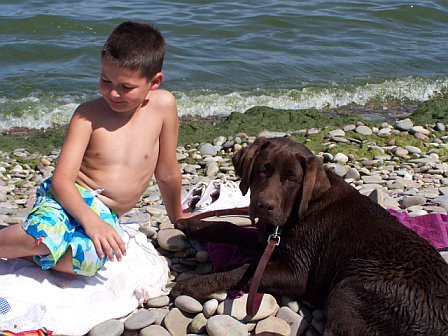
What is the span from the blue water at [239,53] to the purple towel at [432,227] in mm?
6560

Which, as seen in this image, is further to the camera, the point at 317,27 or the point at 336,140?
the point at 317,27

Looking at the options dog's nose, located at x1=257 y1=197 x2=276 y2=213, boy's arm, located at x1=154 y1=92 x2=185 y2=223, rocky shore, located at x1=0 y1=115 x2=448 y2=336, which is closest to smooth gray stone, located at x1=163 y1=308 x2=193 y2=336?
rocky shore, located at x1=0 y1=115 x2=448 y2=336

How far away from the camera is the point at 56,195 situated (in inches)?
187

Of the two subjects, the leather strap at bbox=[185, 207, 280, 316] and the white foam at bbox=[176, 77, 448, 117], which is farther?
the white foam at bbox=[176, 77, 448, 117]

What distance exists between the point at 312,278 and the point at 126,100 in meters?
1.71

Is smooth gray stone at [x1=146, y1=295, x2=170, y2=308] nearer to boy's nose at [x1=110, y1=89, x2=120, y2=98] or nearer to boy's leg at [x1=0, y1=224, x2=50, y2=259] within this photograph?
boy's leg at [x1=0, y1=224, x2=50, y2=259]

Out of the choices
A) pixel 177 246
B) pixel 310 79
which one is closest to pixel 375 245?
pixel 177 246

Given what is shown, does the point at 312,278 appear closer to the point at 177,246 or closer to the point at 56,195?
the point at 177,246

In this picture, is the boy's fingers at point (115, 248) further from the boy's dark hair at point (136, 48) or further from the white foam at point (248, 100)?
the white foam at point (248, 100)

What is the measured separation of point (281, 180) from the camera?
474 centimetres

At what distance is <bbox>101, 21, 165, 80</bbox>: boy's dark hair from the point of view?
189 inches

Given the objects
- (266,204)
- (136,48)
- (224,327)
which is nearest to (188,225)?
(266,204)

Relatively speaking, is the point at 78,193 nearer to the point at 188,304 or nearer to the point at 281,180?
the point at 188,304

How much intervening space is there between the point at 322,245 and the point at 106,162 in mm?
1609
